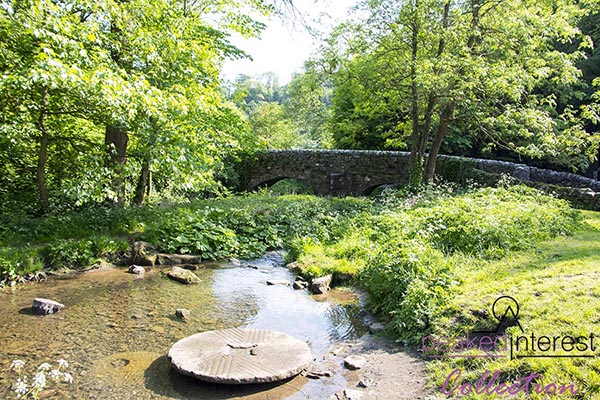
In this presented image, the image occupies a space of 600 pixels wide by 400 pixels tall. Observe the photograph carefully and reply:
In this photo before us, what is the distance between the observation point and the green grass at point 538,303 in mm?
3857

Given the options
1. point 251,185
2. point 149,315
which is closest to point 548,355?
point 149,315

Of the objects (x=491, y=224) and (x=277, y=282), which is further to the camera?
(x=277, y=282)

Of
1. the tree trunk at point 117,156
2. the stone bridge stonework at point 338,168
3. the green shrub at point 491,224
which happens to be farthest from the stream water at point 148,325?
the stone bridge stonework at point 338,168

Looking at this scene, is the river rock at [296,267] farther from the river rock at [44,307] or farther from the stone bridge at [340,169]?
the stone bridge at [340,169]

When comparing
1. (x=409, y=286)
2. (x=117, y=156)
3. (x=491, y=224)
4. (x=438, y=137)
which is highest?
(x=438, y=137)

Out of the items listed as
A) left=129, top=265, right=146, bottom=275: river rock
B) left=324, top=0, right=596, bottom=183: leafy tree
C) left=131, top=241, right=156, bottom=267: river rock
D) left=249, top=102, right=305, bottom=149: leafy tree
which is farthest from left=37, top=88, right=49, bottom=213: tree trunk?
left=249, top=102, right=305, bottom=149: leafy tree

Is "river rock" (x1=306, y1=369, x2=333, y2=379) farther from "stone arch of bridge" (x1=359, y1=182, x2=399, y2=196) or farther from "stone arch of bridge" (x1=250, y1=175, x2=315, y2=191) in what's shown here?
"stone arch of bridge" (x1=250, y1=175, x2=315, y2=191)

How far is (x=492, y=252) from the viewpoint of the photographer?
7.54m

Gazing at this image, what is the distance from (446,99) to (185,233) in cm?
903

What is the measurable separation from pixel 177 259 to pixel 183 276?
4.79 feet

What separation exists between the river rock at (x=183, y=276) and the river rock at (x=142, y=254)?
2.84 feet

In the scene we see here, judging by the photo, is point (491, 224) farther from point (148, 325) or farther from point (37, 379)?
point (37, 379)

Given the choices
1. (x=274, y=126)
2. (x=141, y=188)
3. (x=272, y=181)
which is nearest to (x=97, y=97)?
(x=141, y=188)
